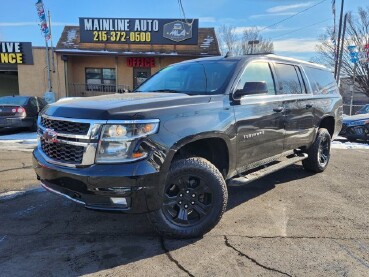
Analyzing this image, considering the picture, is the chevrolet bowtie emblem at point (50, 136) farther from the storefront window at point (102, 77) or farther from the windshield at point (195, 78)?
the storefront window at point (102, 77)

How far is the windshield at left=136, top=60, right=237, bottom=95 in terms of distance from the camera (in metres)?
4.45

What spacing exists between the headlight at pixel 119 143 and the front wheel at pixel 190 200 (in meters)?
0.52

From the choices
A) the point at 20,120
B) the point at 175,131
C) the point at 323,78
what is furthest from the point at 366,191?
the point at 20,120

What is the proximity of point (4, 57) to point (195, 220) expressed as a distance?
2238 cm

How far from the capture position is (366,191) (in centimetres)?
575

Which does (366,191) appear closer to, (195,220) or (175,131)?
(195,220)

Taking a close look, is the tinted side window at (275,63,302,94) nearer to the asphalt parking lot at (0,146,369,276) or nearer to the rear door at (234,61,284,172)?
the rear door at (234,61,284,172)

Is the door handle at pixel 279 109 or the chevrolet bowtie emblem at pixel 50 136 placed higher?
the door handle at pixel 279 109

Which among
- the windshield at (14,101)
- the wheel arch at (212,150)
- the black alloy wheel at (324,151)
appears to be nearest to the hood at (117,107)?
the wheel arch at (212,150)

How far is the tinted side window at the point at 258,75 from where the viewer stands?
15.1 feet

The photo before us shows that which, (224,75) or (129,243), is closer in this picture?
(129,243)

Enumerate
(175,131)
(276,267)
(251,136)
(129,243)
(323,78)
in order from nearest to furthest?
(276,267), (175,131), (129,243), (251,136), (323,78)

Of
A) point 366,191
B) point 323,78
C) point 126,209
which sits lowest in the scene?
point 366,191

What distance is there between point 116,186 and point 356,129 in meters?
10.2
